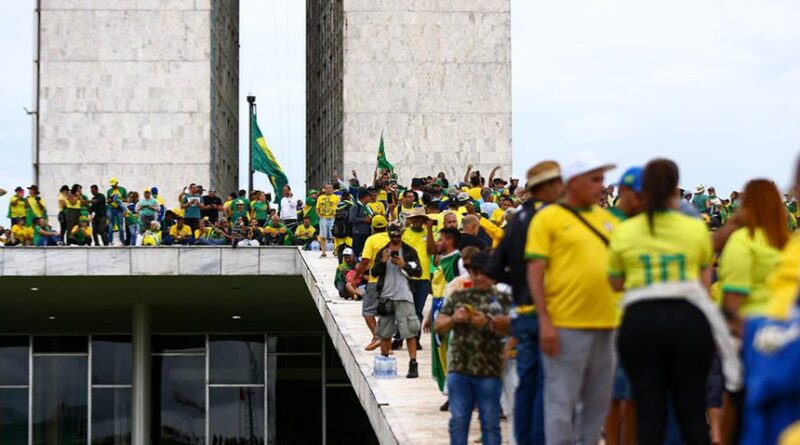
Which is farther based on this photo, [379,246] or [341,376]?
[341,376]

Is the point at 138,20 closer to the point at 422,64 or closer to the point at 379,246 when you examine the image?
the point at 422,64

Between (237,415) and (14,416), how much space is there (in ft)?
17.9

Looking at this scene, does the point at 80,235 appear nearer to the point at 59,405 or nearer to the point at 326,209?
the point at 326,209

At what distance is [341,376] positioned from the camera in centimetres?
3653

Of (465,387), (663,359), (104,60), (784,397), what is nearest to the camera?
(784,397)

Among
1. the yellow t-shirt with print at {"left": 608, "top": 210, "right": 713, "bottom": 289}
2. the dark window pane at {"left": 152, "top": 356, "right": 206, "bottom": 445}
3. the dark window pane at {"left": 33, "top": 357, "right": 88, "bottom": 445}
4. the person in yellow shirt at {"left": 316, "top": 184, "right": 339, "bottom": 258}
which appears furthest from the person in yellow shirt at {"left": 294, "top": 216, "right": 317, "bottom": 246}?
the yellow t-shirt with print at {"left": 608, "top": 210, "right": 713, "bottom": 289}

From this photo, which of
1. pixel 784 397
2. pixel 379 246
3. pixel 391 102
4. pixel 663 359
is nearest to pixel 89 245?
pixel 379 246

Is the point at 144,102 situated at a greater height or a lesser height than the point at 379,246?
greater

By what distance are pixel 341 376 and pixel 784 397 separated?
33.1m

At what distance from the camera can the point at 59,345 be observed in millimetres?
36844

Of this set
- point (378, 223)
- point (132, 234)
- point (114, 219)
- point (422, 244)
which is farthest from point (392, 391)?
point (114, 219)

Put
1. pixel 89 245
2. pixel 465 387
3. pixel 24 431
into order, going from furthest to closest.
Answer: pixel 24 431 < pixel 89 245 < pixel 465 387

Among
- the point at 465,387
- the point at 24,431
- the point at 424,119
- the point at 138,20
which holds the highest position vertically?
the point at 138,20

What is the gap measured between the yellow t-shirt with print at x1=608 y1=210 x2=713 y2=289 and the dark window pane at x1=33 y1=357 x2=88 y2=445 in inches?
1214
